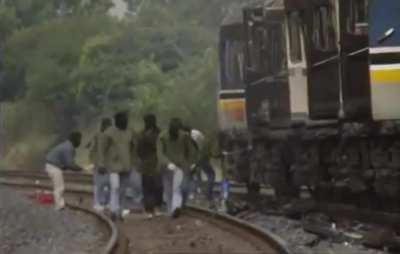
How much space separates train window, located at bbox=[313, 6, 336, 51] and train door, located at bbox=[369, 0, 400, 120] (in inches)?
82.1

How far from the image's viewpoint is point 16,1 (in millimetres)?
69000

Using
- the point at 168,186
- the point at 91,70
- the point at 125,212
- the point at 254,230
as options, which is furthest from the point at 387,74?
the point at 91,70

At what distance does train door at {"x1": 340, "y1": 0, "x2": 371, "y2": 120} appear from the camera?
15.6 meters

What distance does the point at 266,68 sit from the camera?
21.7 metres

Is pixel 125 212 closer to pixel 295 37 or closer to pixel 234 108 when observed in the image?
pixel 295 37

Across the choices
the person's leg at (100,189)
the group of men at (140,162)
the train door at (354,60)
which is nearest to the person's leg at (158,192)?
the group of men at (140,162)

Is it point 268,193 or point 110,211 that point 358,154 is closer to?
point 110,211

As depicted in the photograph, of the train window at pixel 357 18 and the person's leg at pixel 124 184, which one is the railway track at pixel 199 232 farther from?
the train window at pixel 357 18

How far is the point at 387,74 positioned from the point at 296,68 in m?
5.12

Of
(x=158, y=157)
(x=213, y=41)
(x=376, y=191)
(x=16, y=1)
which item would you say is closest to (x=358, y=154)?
(x=376, y=191)

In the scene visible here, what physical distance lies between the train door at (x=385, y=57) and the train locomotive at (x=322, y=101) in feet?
0.04

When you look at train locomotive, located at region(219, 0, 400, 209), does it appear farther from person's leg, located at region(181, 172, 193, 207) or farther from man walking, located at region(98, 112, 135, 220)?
man walking, located at region(98, 112, 135, 220)

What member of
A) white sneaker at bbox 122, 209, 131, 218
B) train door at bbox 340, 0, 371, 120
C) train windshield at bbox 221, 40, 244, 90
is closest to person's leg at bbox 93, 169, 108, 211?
white sneaker at bbox 122, 209, 131, 218

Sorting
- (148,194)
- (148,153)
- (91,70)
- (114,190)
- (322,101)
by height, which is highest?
(91,70)
